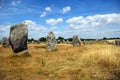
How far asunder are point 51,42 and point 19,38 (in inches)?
274

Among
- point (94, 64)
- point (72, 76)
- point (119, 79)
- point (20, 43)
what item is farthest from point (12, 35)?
point (119, 79)

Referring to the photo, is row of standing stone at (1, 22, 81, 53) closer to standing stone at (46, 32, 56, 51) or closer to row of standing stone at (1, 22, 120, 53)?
row of standing stone at (1, 22, 120, 53)

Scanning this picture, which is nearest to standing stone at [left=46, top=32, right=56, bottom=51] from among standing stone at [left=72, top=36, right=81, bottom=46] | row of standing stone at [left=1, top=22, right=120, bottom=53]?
row of standing stone at [left=1, top=22, right=120, bottom=53]

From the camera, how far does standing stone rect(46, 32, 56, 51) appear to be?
23.9 m

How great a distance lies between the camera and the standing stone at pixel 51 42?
78.4ft

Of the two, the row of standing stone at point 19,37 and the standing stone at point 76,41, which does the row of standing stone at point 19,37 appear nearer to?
the row of standing stone at point 19,37

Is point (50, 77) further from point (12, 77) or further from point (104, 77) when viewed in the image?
point (104, 77)

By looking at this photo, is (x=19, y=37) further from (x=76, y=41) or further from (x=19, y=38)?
(x=76, y=41)

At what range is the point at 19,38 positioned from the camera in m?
17.8

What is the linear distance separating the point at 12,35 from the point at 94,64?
373 inches

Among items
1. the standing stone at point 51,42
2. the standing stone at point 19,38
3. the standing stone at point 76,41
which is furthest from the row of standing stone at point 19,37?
the standing stone at point 76,41

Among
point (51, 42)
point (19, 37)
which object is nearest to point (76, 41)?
point (51, 42)

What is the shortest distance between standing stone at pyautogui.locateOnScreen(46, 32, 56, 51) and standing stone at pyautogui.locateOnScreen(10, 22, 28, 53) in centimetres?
617

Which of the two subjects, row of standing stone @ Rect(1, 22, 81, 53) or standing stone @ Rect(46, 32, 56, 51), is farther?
standing stone @ Rect(46, 32, 56, 51)
